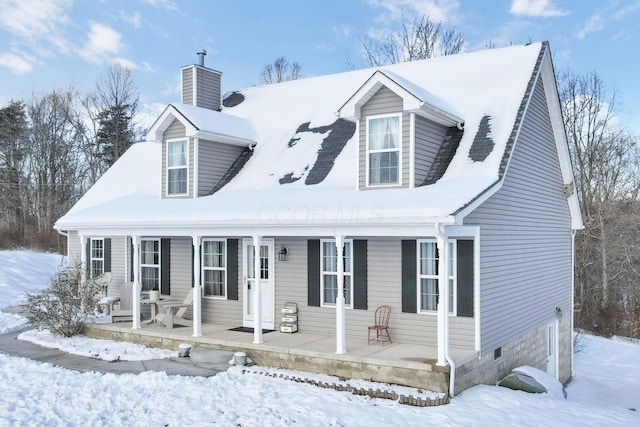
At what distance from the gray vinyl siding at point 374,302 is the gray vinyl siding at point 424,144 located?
5.16 feet

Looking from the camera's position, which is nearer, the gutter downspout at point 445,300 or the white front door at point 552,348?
the gutter downspout at point 445,300

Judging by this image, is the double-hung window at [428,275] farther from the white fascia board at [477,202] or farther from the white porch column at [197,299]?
the white porch column at [197,299]

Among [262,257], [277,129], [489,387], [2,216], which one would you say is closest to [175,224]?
[262,257]

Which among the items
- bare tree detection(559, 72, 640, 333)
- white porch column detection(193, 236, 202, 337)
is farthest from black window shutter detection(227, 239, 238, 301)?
bare tree detection(559, 72, 640, 333)

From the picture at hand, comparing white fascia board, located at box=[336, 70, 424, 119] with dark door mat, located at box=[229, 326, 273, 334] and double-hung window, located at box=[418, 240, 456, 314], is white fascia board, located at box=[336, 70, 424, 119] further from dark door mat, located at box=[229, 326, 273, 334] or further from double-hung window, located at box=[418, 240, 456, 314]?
dark door mat, located at box=[229, 326, 273, 334]

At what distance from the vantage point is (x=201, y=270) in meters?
14.3

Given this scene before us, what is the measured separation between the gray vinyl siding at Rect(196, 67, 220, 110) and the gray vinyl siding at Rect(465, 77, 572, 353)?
9972 millimetres

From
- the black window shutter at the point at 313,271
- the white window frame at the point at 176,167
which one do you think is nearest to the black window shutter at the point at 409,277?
the black window shutter at the point at 313,271

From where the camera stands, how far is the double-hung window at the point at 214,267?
14.1m

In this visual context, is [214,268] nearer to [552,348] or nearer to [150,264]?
[150,264]

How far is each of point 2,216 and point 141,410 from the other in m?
35.3

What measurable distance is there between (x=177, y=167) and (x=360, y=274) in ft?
20.4

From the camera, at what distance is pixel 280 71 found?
1617 inches

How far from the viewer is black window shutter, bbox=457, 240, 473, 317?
1050 cm
